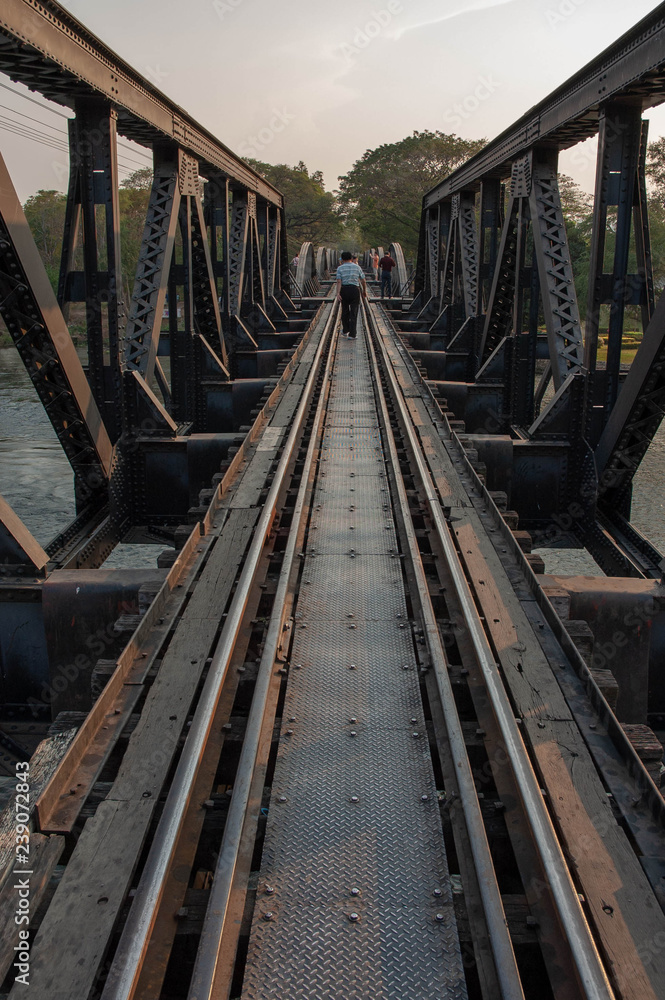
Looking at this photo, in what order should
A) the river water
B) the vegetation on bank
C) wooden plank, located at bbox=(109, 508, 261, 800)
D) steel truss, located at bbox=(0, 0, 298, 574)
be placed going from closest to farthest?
wooden plank, located at bbox=(109, 508, 261, 800) < steel truss, located at bbox=(0, 0, 298, 574) < the river water < the vegetation on bank

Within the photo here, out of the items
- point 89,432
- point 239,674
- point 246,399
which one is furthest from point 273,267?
point 239,674

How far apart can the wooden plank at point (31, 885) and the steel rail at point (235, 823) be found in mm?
624

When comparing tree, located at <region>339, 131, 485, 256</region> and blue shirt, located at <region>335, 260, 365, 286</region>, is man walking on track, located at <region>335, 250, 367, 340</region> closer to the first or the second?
blue shirt, located at <region>335, 260, 365, 286</region>

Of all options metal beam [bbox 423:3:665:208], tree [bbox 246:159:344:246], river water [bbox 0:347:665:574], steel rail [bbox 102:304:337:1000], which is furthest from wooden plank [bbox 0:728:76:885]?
tree [bbox 246:159:344:246]

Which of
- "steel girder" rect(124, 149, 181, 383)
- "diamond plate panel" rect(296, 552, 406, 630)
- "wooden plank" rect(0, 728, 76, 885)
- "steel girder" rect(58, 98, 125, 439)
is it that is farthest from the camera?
"steel girder" rect(124, 149, 181, 383)

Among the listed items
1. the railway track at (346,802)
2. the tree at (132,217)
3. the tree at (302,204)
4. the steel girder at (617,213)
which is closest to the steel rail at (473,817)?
the railway track at (346,802)

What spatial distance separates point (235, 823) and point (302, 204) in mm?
76996

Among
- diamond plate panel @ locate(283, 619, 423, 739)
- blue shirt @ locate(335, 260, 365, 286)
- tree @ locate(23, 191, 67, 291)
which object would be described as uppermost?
tree @ locate(23, 191, 67, 291)

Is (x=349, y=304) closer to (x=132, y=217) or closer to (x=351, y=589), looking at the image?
(x=351, y=589)

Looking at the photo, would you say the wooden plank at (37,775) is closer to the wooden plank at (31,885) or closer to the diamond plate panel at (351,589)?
the wooden plank at (31,885)

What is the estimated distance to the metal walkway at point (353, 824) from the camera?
2.72 m

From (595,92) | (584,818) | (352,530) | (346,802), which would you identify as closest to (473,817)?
(584,818)

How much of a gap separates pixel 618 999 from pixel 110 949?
1.65m

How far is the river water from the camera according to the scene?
883 inches
